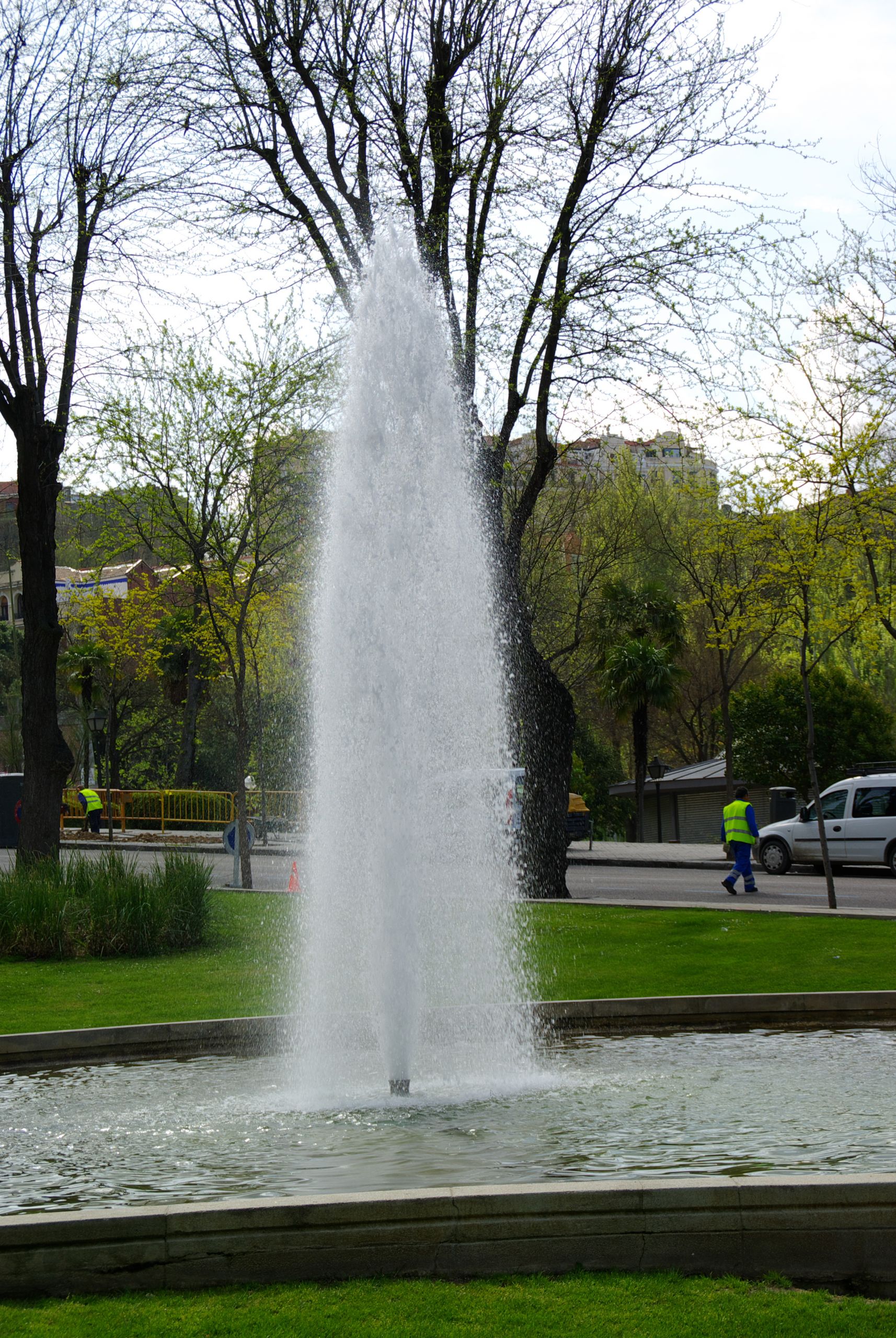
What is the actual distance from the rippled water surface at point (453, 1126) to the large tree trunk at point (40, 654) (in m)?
10.1

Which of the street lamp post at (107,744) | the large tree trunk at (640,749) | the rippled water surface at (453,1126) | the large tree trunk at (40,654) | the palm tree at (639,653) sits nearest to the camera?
the rippled water surface at (453,1126)

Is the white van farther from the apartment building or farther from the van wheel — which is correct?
the apartment building

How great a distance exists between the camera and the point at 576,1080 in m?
7.72

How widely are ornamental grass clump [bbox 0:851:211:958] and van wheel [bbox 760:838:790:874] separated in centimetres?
1453

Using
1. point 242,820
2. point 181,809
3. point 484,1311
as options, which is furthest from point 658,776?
point 484,1311

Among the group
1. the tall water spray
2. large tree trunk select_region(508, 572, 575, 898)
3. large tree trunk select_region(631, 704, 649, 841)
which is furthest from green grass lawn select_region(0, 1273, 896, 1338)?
large tree trunk select_region(631, 704, 649, 841)

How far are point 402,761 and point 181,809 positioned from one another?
30.9 metres

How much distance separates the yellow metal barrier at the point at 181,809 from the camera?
3747 cm

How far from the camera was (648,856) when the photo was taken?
103ft

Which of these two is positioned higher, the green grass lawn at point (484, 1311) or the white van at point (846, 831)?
the white van at point (846, 831)

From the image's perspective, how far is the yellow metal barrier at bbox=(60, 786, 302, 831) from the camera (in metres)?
37.5

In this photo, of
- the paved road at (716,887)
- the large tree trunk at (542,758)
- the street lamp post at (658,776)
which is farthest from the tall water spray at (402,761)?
the street lamp post at (658,776)

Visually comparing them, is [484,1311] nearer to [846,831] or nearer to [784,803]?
[846,831]

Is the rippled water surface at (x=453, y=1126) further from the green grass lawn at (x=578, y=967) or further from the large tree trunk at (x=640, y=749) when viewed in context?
the large tree trunk at (x=640, y=749)
